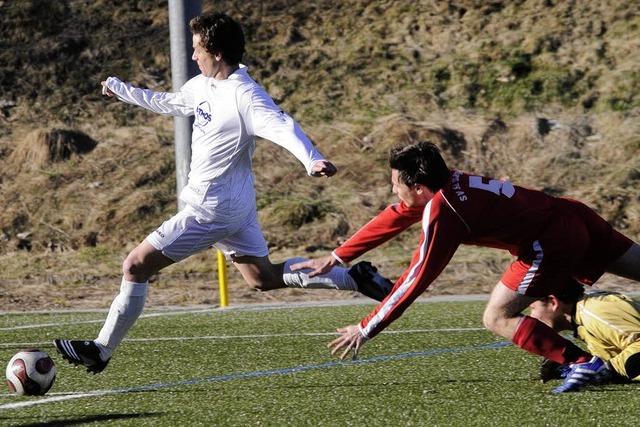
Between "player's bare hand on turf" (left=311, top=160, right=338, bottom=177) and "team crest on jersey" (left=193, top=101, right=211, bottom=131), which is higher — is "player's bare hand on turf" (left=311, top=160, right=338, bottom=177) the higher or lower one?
the lower one

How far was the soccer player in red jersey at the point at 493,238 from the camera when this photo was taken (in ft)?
19.0

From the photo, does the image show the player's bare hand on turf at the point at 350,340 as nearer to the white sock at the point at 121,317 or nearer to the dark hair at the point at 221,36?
the white sock at the point at 121,317

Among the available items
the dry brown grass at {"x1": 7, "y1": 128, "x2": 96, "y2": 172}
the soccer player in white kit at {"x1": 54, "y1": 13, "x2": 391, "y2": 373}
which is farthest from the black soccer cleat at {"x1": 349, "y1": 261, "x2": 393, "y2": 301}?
the dry brown grass at {"x1": 7, "y1": 128, "x2": 96, "y2": 172}

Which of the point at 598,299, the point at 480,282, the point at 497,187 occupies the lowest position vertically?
the point at 480,282

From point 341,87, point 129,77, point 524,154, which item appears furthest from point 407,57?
point 129,77

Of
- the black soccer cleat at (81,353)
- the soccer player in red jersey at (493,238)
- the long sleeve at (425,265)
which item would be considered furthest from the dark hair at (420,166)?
the black soccer cleat at (81,353)

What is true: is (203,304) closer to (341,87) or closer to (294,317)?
(294,317)

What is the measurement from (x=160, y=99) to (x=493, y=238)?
8.41 ft

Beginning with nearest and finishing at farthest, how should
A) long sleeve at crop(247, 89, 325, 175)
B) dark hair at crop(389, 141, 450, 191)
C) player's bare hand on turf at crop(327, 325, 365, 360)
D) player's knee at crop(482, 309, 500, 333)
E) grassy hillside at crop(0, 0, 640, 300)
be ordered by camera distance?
1. player's bare hand on turf at crop(327, 325, 365, 360)
2. dark hair at crop(389, 141, 450, 191)
3. player's knee at crop(482, 309, 500, 333)
4. long sleeve at crop(247, 89, 325, 175)
5. grassy hillside at crop(0, 0, 640, 300)

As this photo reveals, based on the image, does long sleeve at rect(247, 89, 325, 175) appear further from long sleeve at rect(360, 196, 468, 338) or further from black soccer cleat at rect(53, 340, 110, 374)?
black soccer cleat at rect(53, 340, 110, 374)

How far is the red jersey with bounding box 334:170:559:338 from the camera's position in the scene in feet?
19.0

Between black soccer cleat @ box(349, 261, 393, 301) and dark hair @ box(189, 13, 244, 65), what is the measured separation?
141 centimetres

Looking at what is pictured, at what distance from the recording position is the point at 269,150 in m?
17.3

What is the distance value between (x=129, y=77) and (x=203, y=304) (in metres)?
6.96
